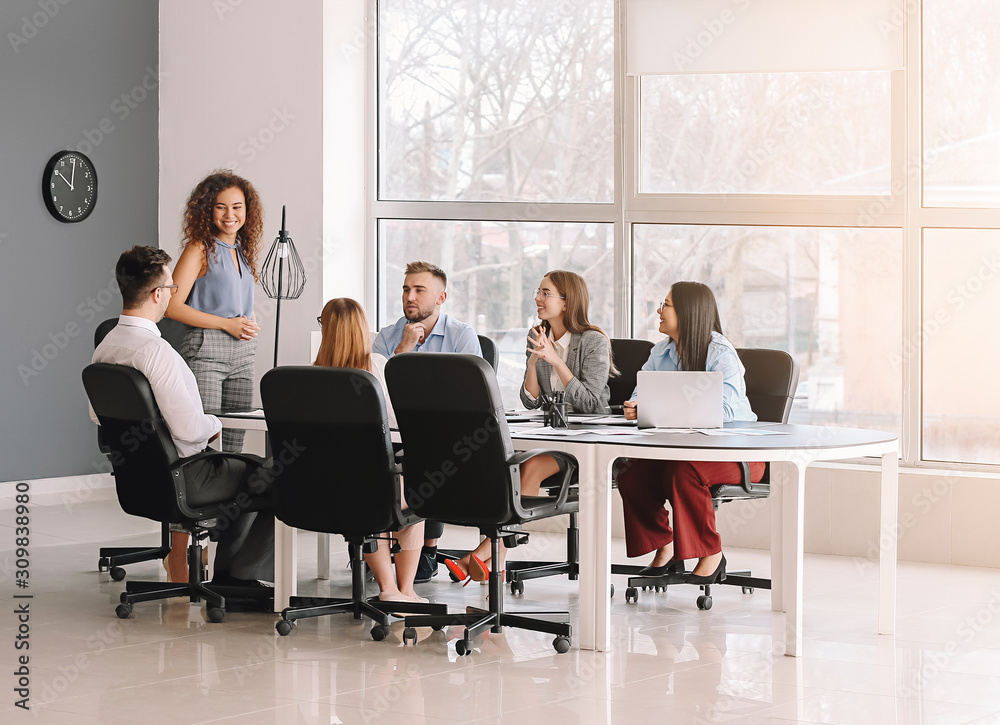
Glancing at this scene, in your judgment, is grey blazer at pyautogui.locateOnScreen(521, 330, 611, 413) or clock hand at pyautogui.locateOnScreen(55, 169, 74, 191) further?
clock hand at pyautogui.locateOnScreen(55, 169, 74, 191)

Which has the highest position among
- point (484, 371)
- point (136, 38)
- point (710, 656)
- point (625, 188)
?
point (136, 38)

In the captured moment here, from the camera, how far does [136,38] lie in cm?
772

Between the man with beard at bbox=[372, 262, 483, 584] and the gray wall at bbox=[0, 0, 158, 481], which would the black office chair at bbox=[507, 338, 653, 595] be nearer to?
the man with beard at bbox=[372, 262, 483, 584]

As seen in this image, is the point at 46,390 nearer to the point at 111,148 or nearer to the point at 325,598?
the point at 111,148

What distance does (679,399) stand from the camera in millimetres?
4559

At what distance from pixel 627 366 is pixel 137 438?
2.22 meters

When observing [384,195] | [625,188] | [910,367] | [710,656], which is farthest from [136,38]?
[710,656]

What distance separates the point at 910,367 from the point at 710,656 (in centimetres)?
255

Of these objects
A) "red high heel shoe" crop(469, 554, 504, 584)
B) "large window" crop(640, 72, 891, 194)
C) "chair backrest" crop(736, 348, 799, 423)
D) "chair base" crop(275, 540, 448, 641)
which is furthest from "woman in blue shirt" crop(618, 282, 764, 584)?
"large window" crop(640, 72, 891, 194)

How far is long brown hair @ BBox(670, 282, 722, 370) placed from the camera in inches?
201

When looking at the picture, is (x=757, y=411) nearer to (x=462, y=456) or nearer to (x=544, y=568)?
(x=544, y=568)

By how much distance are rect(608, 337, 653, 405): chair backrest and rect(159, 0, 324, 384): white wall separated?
87.2 inches

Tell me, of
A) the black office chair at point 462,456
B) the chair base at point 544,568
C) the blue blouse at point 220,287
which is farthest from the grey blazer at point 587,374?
the blue blouse at point 220,287

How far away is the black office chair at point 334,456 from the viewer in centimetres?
423
